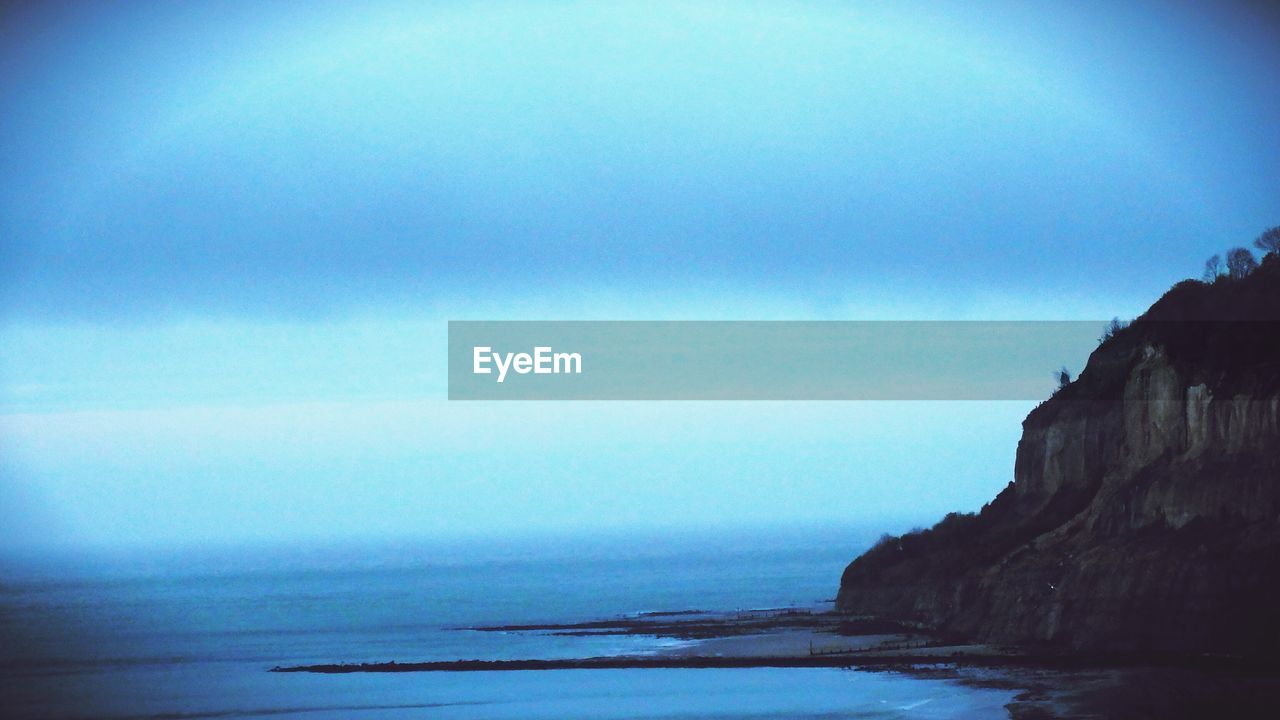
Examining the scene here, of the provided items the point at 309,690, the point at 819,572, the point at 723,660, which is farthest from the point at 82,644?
the point at 819,572

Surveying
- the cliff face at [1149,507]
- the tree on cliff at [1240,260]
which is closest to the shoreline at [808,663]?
the cliff face at [1149,507]

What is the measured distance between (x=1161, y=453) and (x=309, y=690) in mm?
44729

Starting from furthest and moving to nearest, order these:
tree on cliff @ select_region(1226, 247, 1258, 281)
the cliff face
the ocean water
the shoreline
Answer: tree on cliff @ select_region(1226, 247, 1258, 281), the cliff face, the shoreline, the ocean water

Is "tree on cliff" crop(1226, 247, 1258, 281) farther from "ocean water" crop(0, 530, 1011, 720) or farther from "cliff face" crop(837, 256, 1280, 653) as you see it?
"ocean water" crop(0, 530, 1011, 720)

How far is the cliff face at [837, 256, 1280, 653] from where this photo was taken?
7619cm

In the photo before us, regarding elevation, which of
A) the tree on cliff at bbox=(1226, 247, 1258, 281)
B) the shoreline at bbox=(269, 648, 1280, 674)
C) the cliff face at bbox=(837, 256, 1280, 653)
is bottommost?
the shoreline at bbox=(269, 648, 1280, 674)

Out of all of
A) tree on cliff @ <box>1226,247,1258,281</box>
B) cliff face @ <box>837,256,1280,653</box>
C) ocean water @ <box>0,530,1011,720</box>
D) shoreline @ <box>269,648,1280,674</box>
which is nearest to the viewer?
ocean water @ <box>0,530,1011,720</box>

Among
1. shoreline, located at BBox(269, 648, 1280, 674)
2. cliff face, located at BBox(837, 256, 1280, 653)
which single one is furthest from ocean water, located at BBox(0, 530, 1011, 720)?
cliff face, located at BBox(837, 256, 1280, 653)

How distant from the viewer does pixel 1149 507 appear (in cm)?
8369

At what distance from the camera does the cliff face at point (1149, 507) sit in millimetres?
76188

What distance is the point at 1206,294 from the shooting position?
100 m

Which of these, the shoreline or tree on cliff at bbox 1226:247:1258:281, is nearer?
the shoreline

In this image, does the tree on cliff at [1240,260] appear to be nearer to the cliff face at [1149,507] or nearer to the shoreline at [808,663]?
the cliff face at [1149,507]

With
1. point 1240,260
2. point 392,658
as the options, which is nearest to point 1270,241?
point 1240,260
